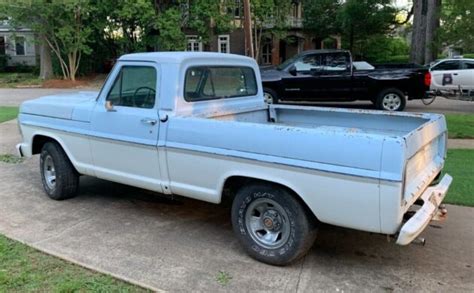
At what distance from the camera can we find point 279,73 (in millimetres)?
14930

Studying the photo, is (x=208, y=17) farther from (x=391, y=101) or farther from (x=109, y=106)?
(x=109, y=106)

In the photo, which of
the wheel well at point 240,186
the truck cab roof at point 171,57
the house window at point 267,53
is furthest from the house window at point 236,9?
the wheel well at point 240,186

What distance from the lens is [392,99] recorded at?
14.3 meters

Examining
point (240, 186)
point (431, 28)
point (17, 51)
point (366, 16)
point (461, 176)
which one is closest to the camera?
point (240, 186)

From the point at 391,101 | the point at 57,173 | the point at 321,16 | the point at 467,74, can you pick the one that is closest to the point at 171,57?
the point at 57,173

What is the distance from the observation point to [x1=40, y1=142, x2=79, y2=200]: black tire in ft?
19.3

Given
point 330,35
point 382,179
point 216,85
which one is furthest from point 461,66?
point 330,35

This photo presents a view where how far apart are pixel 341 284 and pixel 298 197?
2.53 ft

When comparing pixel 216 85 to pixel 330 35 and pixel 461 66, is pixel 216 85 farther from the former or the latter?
pixel 330 35

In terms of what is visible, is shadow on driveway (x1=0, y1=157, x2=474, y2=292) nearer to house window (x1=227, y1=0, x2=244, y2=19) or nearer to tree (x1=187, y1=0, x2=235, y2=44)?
tree (x1=187, y1=0, x2=235, y2=44)

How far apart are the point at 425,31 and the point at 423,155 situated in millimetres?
25171

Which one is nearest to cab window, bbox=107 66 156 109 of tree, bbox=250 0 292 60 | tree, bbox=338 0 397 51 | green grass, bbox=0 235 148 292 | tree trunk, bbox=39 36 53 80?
green grass, bbox=0 235 148 292

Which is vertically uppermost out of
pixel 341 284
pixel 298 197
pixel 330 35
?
pixel 330 35

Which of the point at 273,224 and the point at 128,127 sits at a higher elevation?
the point at 128,127
